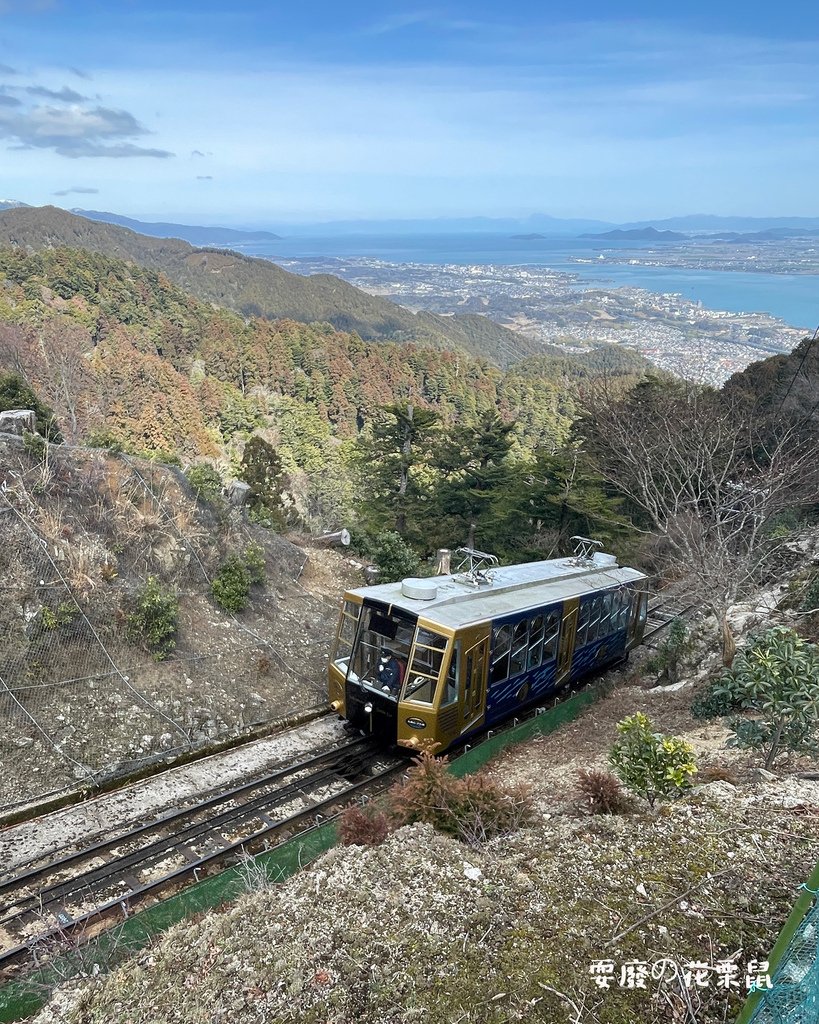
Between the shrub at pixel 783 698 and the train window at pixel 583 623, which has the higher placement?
the shrub at pixel 783 698

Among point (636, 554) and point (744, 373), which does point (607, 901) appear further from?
point (744, 373)

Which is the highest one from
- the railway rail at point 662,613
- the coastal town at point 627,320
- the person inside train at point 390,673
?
the coastal town at point 627,320

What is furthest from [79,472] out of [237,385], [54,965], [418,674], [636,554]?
[237,385]

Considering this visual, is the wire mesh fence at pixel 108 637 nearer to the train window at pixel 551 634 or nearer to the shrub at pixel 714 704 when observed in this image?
the train window at pixel 551 634

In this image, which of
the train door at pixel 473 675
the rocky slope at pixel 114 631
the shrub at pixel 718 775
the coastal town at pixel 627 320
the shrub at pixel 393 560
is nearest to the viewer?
the shrub at pixel 718 775

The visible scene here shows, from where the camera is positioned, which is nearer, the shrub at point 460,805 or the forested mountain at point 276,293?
the shrub at point 460,805

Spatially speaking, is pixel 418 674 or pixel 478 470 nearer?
pixel 418 674

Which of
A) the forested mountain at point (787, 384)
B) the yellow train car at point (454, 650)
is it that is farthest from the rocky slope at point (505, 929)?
the forested mountain at point (787, 384)

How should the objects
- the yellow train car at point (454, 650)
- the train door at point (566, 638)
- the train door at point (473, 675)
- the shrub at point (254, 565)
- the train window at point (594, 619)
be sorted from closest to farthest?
the yellow train car at point (454, 650), the train door at point (473, 675), the train door at point (566, 638), the train window at point (594, 619), the shrub at point (254, 565)
